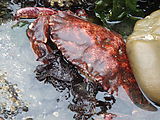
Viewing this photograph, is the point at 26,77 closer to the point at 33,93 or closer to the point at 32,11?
the point at 33,93

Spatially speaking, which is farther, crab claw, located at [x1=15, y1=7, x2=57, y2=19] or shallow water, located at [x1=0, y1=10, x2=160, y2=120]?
crab claw, located at [x1=15, y1=7, x2=57, y2=19]

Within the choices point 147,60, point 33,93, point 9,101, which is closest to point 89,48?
point 147,60

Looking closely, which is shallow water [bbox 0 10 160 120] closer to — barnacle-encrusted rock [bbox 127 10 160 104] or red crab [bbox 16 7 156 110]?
red crab [bbox 16 7 156 110]

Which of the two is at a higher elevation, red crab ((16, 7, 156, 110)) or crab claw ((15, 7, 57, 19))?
crab claw ((15, 7, 57, 19))

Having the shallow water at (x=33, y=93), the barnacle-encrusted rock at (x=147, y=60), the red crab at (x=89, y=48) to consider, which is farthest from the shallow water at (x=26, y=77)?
the barnacle-encrusted rock at (x=147, y=60)

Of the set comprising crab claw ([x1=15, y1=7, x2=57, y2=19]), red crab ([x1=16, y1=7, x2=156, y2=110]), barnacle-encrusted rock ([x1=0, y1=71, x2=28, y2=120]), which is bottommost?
barnacle-encrusted rock ([x1=0, y1=71, x2=28, y2=120])

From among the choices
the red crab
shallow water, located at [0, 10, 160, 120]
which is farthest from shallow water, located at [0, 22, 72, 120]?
the red crab

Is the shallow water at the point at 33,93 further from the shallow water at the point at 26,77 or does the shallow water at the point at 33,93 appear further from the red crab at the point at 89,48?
the red crab at the point at 89,48
